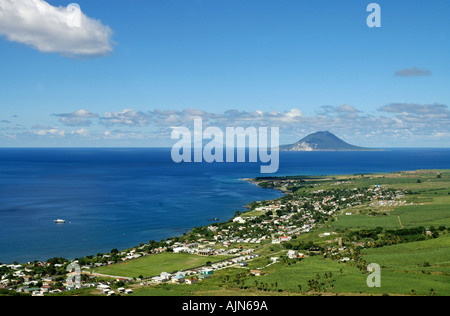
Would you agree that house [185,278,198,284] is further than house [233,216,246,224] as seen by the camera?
No

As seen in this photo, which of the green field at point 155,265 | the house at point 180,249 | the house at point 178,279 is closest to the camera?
the house at point 178,279

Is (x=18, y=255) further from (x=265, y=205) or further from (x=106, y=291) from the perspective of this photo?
(x=265, y=205)

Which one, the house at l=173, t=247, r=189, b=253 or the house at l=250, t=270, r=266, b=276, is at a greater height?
the house at l=250, t=270, r=266, b=276

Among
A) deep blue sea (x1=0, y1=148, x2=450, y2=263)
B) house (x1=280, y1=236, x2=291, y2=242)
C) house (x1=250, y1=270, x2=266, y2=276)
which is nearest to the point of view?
house (x1=250, y1=270, x2=266, y2=276)

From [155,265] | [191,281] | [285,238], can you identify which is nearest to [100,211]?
[155,265]

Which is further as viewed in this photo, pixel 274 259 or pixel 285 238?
pixel 285 238

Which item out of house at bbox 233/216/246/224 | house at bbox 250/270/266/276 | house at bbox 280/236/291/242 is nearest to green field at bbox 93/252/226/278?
house at bbox 250/270/266/276

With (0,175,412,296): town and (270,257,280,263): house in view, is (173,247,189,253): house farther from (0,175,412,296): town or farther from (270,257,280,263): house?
(270,257,280,263): house

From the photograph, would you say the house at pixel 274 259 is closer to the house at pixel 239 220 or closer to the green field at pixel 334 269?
the green field at pixel 334 269

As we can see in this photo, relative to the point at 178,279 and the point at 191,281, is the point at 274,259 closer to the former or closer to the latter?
the point at 191,281

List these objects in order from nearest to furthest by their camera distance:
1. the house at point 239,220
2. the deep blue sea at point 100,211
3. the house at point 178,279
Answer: the house at point 178,279 < the deep blue sea at point 100,211 < the house at point 239,220

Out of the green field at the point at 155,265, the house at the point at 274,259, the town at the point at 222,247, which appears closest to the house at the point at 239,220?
the town at the point at 222,247

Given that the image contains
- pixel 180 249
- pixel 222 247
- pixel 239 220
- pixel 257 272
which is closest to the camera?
pixel 257 272
